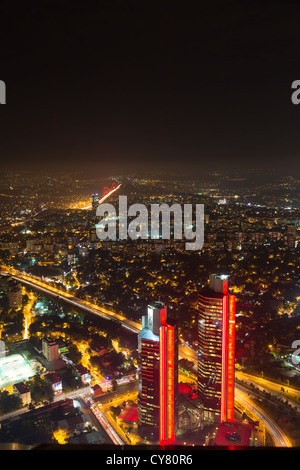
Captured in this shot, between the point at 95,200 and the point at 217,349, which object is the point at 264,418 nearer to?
the point at 217,349

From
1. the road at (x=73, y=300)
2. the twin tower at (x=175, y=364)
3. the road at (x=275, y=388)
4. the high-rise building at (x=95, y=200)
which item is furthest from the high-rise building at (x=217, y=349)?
the high-rise building at (x=95, y=200)

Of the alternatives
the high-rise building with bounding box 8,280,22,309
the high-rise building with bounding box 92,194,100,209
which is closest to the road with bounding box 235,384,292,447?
the high-rise building with bounding box 8,280,22,309

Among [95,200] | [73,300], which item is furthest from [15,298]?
[95,200]

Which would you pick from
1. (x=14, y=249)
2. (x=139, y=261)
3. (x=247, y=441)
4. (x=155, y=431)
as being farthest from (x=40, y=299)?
(x=247, y=441)

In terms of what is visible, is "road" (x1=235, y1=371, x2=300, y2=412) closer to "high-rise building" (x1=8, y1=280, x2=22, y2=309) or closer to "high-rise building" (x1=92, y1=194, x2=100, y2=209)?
"high-rise building" (x1=8, y1=280, x2=22, y2=309)

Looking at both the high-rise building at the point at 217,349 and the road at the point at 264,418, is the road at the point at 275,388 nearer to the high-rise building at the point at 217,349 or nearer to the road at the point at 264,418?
the road at the point at 264,418

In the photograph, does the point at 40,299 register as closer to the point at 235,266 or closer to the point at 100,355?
the point at 100,355

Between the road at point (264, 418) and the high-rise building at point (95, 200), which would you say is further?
the high-rise building at point (95, 200)
